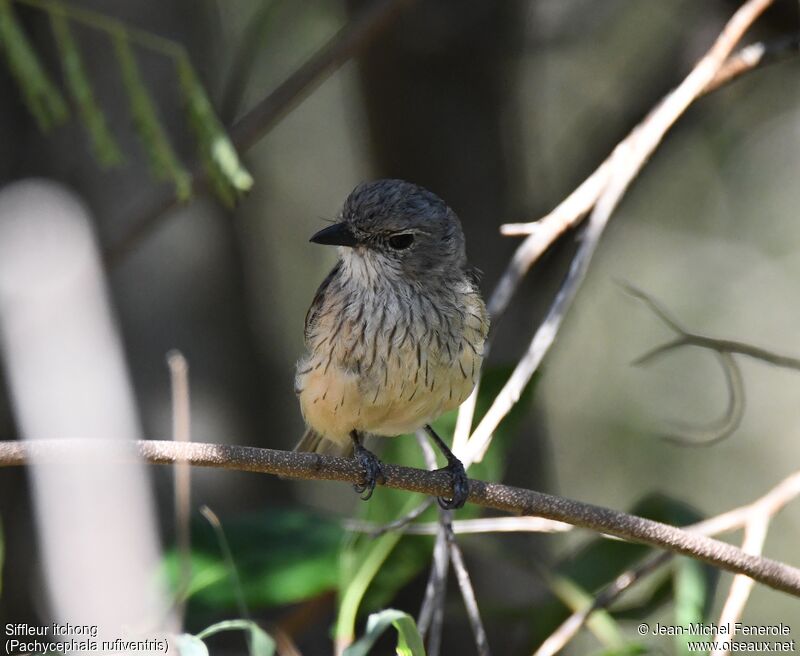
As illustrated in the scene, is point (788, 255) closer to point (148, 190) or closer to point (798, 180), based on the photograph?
point (798, 180)

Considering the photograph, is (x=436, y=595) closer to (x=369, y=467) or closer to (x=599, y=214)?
(x=369, y=467)

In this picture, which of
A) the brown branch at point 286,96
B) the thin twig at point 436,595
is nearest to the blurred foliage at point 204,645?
the thin twig at point 436,595

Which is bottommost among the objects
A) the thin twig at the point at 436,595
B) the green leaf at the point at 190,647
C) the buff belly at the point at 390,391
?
the thin twig at the point at 436,595

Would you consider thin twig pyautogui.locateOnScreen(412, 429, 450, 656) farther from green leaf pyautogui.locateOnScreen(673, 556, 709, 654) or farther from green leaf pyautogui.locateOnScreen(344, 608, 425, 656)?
green leaf pyautogui.locateOnScreen(673, 556, 709, 654)

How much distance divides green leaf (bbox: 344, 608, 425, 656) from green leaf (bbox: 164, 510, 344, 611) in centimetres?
130

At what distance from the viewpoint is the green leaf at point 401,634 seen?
231cm

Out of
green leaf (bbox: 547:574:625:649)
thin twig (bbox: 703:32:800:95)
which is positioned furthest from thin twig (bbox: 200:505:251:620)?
thin twig (bbox: 703:32:800:95)

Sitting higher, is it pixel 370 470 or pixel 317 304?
pixel 317 304

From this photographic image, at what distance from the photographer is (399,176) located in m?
4.75

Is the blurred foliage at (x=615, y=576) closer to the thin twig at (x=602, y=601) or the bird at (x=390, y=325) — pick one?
the thin twig at (x=602, y=601)

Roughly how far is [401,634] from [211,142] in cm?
158

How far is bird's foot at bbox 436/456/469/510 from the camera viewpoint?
267 cm

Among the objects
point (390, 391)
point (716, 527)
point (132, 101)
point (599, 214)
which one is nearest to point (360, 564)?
point (390, 391)

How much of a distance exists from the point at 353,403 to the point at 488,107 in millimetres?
1983
